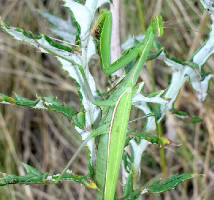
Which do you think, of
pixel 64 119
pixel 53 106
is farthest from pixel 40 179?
pixel 64 119

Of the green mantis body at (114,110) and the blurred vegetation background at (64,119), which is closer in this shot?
the green mantis body at (114,110)

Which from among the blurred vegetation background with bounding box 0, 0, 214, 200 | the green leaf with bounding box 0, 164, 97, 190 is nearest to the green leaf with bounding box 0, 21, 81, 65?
the green leaf with bounding box 0, 164, 97, 190

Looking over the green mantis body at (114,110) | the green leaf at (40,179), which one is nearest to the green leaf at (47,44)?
the green mantis body at (114,110)

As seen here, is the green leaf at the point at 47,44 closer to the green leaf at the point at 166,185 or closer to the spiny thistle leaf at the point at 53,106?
the spiny thistle leaf at the point at 53,106

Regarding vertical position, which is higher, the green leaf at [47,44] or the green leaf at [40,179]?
the green leaf at [47,44]

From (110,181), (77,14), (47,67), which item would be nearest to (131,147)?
(110,181)

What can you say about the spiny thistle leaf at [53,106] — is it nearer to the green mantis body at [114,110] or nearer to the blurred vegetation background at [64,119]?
the green mantis body at [114,110]

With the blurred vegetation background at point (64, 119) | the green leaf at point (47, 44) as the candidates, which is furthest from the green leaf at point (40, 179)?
the blurred vegetation background at point (64, 119)
